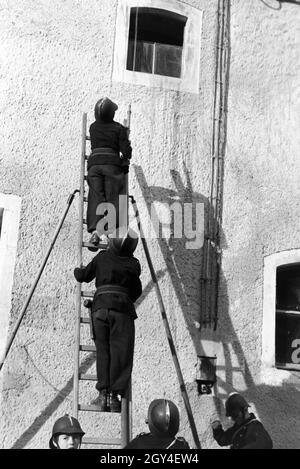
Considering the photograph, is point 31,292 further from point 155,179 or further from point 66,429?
point 155,179

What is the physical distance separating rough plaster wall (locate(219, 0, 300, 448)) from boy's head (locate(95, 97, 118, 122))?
1808 mm

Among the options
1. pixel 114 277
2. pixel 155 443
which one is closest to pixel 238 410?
pixel 155 443

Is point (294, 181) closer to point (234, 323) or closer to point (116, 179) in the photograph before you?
point (234, 323)

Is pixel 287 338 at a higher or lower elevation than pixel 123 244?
lower

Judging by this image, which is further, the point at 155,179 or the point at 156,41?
the point at 156,41

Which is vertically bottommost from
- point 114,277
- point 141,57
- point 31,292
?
point 31,292

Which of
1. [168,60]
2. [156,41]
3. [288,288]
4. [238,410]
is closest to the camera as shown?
[238,410]

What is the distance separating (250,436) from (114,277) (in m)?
1.80

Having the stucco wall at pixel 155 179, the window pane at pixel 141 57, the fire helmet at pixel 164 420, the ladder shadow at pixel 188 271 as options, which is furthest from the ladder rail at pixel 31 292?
the window pane at pixel 141 57

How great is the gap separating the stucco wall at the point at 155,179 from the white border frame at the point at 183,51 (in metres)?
0.09

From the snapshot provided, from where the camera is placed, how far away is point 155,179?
9.07 metres
